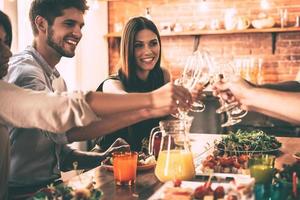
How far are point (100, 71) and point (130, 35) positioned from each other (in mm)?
2538

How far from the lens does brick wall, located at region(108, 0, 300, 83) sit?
16.4 ft

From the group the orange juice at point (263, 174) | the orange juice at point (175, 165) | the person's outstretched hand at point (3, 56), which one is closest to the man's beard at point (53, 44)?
the person's outstretched hand at point (3, 56)

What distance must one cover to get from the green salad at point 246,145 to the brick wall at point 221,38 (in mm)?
2822

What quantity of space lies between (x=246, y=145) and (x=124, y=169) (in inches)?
28.3

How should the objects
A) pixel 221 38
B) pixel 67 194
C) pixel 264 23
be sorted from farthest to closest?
pixel 221 38 < pixel 264 23 < pixel 67 194

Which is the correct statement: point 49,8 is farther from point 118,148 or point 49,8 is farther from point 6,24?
point 118,148

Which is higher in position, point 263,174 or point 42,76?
point 42,76

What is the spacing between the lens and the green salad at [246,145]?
213cm

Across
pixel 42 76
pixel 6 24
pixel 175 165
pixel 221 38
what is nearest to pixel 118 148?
pixel 42 76

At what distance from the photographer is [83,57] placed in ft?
16.7

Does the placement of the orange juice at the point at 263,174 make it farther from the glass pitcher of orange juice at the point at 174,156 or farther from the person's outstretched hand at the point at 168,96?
the person's outstretched hand at the point at 168,96

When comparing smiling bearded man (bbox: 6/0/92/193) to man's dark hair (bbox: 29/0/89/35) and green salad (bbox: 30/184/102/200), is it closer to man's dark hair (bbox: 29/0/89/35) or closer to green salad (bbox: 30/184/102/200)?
man's dark hair (bbox: 29/0/89/35)

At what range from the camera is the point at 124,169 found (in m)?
1.66

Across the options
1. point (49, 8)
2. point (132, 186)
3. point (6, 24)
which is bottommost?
point (132, 186)
